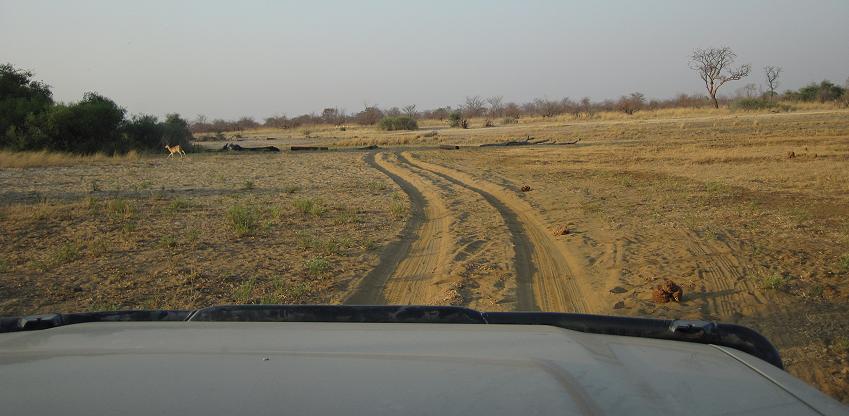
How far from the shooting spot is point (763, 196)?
1291 cm

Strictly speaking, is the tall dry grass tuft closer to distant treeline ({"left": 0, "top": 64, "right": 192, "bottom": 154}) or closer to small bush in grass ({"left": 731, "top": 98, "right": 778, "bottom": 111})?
distant treeline ({"left": 0, "top": 64, "right": 192, "bottom": 154})

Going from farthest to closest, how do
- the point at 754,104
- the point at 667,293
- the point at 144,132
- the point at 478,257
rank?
the point at 754,104, the point at 144,132, the point at 478,257, the point at 667,293

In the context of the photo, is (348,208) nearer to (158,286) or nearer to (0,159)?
(158,286)

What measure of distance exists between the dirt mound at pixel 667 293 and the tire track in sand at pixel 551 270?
1.78 feet

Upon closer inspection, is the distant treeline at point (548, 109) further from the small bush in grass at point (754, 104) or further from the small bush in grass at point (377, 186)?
the small bush in grass at point (377, 186)

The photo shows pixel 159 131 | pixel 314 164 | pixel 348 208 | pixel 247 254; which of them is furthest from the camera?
pixel 159 131

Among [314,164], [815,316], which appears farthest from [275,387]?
[314,164]

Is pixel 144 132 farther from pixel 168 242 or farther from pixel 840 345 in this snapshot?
pixel 840 345

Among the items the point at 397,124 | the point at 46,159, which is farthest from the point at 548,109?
the point at 46,159

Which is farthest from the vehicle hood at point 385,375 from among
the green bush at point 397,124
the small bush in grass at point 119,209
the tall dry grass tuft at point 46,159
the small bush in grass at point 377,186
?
the green bush at point 397,124

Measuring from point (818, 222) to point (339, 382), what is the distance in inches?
398

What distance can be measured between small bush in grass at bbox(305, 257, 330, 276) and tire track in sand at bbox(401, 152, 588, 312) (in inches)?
96.7

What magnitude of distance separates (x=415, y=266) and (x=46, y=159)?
24.7m

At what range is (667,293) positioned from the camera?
616 cm
